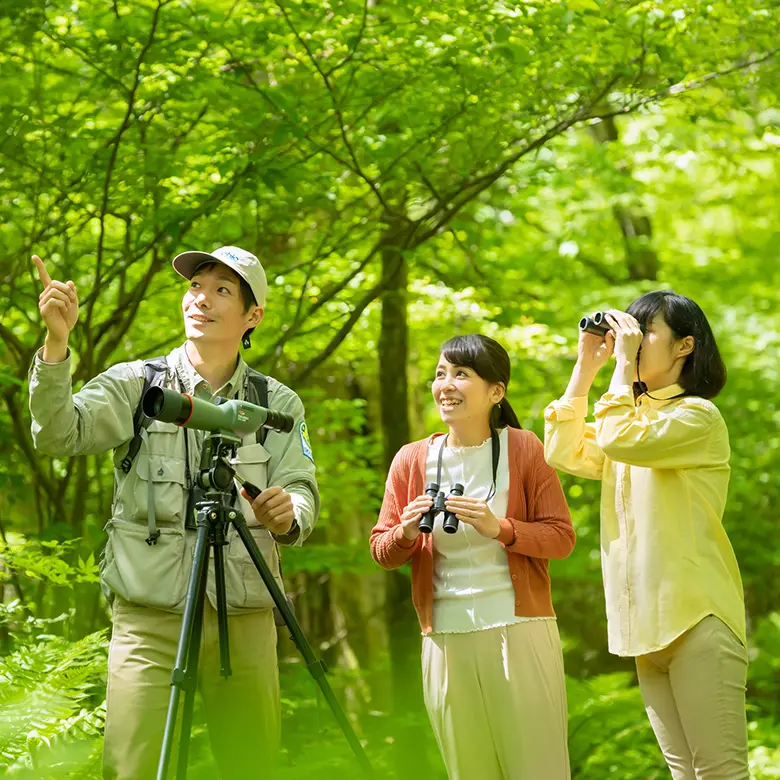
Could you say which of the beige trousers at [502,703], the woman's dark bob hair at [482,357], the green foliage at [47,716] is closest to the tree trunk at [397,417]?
the green foliage at [47,716]

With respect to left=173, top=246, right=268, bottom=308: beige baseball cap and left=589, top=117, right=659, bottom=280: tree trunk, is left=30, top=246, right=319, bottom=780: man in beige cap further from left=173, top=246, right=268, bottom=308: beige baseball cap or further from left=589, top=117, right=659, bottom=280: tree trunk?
left=589, top=117, right=659, bottom=280: tree trunk

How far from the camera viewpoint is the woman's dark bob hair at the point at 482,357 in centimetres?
322

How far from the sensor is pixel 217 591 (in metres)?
2.67

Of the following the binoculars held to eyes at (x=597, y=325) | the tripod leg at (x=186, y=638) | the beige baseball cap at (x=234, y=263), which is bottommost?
the tripod leg at (x=186, y=638)

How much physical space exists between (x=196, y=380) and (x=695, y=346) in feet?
5.06

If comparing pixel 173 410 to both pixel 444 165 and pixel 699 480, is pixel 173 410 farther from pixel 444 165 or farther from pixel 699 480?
pixel 444 165

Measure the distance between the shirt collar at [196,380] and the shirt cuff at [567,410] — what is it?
0.99m

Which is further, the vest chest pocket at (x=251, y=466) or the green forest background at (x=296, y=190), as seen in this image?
the green forest background at (x=296, y=190)

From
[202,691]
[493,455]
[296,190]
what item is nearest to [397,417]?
[296,190]

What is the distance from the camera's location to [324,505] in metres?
6.59

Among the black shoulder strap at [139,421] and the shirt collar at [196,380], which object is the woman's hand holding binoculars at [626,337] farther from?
the black shoulder strap at [139,421]

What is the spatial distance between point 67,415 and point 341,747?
99.9 inches

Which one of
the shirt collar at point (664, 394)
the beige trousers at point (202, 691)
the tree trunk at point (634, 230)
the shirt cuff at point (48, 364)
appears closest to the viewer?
the shirt cuff at point (48, 364)

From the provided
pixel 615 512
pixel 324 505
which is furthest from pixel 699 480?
pixel 324 505
